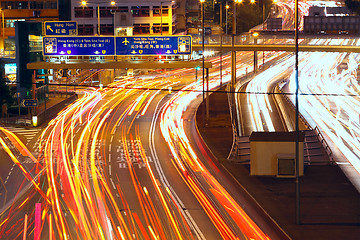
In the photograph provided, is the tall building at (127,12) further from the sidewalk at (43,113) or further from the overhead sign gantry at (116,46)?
the overhead sign gantry at (116,46)

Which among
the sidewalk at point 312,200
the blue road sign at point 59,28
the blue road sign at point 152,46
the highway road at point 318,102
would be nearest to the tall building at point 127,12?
the highway road at point 318,102

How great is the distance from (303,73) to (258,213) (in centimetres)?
5486

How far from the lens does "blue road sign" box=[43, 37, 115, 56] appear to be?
43.2m

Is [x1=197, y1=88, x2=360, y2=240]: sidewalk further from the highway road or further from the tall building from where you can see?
the tall building

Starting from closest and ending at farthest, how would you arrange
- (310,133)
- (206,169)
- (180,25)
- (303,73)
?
(206,169) → (310,133) → (303,73) → (180,25)

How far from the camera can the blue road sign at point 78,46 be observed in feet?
142

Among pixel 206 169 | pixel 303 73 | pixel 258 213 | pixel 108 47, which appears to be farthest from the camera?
pixel 303 73

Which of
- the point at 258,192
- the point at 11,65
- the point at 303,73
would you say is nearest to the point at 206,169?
the point at 258,192

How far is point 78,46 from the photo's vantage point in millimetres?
43406

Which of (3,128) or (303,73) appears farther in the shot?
(303,73)

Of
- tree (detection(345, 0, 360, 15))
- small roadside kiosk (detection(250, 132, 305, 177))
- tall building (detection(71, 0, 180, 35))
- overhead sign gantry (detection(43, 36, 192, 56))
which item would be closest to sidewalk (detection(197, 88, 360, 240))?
small roadside kiosk (detection(250, 132, 305, 177))

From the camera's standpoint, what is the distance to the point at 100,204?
25.3 metres

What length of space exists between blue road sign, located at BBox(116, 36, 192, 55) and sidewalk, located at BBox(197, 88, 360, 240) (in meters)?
9.77

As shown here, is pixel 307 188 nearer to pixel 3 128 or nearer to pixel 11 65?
pixel 3 128
